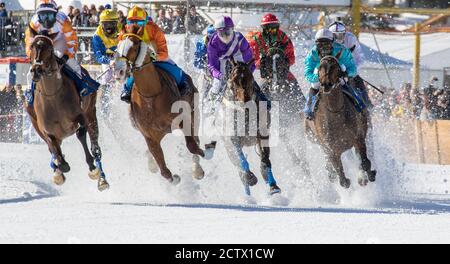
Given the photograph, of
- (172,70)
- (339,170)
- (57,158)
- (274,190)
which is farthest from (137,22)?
(339,170)

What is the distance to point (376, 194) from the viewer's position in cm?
1354

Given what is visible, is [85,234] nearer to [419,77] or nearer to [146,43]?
[146,43]

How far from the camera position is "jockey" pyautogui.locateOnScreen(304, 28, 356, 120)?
42.7ft

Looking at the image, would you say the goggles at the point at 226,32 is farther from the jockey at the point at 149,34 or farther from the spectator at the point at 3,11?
the spectator at the point at 3,11

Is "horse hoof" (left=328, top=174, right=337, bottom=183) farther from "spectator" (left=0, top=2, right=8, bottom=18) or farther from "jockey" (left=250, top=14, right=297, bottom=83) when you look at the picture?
"spectator" (left=0, top=2, right=8, bottom=18)

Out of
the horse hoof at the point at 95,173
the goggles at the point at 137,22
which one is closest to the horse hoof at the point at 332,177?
the horse hoof at the point at 95,173

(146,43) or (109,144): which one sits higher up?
(146,43)

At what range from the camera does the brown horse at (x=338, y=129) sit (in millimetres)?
12750

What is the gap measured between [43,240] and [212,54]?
5120 millimetres

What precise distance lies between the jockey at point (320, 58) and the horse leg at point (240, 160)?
3.27 ft

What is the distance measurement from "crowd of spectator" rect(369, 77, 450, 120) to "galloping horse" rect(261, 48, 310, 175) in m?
7.26

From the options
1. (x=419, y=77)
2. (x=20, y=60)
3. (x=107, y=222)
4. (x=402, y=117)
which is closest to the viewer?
(x=107, y=222)

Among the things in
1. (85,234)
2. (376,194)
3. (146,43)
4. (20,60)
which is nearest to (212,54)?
(146,43)

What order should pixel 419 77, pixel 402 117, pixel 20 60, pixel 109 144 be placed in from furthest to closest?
1. pixel 419 77
2. pixel 20 60
3. pixel 402 117
4. pixel 109 144
